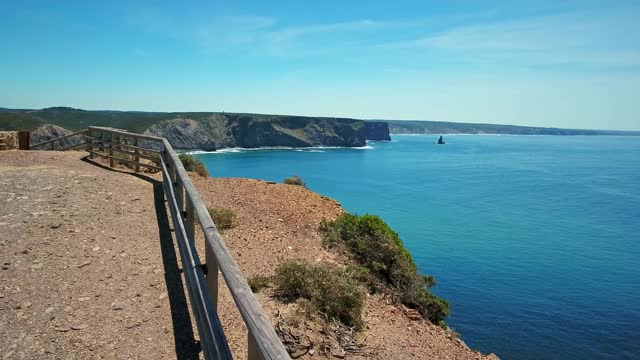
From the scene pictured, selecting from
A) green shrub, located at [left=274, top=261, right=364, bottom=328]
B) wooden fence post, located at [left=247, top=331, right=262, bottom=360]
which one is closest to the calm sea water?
green shrub, located at [left=274, top=261, right=364, bottom=328]

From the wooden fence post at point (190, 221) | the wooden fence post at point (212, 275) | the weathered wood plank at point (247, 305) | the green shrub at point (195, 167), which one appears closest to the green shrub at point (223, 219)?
the wooden fence post at point (190, 221)

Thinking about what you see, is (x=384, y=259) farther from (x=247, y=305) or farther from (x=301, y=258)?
(x=247, y=305)

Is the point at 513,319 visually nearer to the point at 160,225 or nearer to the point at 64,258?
the point at 160,225

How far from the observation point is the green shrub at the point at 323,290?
24.3 feet

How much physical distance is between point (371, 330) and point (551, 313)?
22.3 metres

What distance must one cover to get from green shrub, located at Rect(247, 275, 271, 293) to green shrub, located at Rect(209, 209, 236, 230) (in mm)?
3228

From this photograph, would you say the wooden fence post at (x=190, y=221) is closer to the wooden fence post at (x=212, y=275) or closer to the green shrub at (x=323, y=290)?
the wooden fence post at (x=212, y=275)

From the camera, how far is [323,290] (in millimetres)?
7605

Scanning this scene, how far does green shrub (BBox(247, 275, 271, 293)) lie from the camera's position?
7793 mm

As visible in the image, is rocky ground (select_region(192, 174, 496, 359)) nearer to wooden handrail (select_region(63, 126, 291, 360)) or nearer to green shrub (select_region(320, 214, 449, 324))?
green shrub (select_region(320, 214, 449, 324))

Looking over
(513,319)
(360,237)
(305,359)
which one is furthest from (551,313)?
(305,359)

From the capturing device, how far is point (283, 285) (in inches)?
304

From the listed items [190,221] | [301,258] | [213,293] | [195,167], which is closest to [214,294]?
[213,293]

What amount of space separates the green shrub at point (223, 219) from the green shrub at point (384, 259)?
2.64 metres
